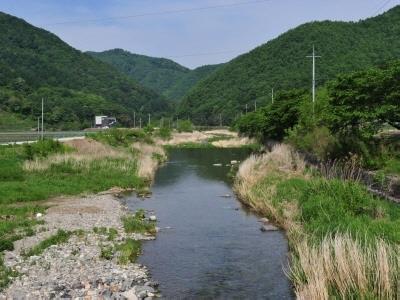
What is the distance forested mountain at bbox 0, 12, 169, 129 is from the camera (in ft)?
440

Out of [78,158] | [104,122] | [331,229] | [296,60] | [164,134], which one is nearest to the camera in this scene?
[331,229]

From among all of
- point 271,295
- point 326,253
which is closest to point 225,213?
point 271,295

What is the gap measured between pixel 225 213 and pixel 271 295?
44.8ft

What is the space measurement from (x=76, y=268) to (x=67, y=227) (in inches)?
239

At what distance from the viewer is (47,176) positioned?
35625 mm

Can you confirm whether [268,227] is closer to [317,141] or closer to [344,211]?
[344,211]

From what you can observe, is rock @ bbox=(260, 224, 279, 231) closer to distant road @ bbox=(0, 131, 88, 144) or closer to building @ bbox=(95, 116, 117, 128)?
distant road @ bbox=(0, 131, 88, 144)

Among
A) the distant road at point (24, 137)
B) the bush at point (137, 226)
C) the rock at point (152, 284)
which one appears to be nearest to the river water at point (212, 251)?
the rock at point (152, 284)

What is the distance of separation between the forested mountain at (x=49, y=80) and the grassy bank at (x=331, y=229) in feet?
349

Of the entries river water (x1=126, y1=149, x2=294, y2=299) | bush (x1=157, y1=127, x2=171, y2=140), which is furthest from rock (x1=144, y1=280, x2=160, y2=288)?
bush (x1=157, y1=127, x2=171, y2=140)

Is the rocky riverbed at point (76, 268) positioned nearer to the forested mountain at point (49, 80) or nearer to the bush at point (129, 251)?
the bush at point (129, 251)

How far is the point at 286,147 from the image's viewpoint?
1875 inches

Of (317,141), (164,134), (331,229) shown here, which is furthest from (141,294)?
(164,134)

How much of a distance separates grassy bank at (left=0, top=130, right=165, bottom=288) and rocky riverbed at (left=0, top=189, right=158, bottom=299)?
1140 mm
